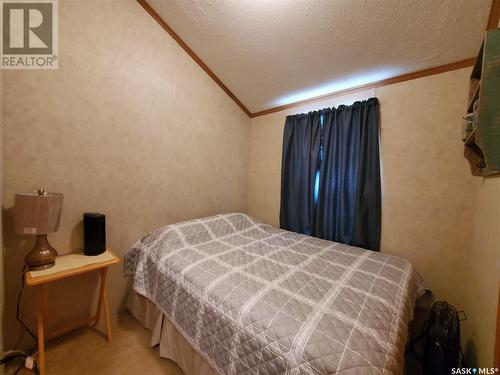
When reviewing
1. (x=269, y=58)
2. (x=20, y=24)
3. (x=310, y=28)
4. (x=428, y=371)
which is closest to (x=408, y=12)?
(x=310, y=28)

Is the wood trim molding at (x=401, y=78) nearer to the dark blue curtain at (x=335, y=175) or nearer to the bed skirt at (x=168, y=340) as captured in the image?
the dark blue curtain at (x=335, y=175)

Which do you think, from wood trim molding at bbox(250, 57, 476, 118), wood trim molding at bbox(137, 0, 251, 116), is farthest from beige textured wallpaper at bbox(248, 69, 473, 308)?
wood trim molding at bbox(137, 0, 251, 116)

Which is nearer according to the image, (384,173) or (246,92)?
(384,173)

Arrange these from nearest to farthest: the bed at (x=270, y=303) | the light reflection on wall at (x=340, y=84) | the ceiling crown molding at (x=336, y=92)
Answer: the bed at (x=270, y=303) → the ceiling crown molding at (x=336, y=92) → the light reflection on wall at (x=340, y=84)

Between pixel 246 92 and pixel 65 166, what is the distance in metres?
2.04

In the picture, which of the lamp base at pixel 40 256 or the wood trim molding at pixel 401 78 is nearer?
the lamp base at pixel 40 256

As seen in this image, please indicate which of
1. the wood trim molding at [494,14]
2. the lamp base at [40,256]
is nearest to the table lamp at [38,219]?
the lamp base at [40,256]

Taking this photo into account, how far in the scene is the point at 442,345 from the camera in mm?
1200

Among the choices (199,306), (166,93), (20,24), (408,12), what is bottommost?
(199,306)

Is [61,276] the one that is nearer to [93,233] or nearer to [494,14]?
[93,233]

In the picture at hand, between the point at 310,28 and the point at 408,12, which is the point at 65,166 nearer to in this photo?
the point at 310,28

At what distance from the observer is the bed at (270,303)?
833 millimetres

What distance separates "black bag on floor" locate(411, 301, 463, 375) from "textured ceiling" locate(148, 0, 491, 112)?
1.93 meters

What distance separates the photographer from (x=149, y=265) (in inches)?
65.9
